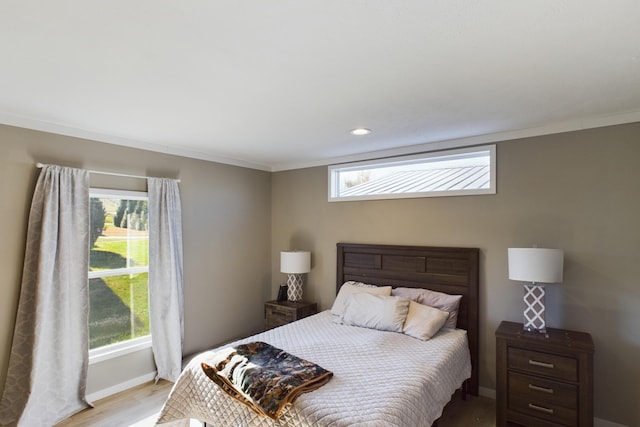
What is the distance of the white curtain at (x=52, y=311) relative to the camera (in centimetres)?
260

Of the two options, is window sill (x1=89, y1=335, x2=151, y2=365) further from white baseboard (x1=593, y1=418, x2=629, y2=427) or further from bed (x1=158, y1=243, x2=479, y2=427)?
white baseboard (x1=593, y1=418, x2=629, y2=427)

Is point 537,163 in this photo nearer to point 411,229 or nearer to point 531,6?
point 411,229

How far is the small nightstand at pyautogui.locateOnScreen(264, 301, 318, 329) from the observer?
12.9 ft

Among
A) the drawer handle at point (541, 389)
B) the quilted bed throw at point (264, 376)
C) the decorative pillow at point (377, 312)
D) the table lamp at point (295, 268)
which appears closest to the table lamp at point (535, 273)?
the drawer handle at point (541, 389)

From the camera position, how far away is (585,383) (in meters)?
2.32

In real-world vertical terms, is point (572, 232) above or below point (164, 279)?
above

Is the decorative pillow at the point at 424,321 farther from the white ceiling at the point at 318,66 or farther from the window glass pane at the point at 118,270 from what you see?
the window glass pane at the point at 118,270

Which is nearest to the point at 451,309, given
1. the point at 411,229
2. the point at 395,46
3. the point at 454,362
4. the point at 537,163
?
the point at 454,362

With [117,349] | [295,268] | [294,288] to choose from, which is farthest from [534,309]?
[117,349]

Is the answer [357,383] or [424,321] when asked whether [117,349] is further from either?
[424,321]

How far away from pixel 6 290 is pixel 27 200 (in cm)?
70

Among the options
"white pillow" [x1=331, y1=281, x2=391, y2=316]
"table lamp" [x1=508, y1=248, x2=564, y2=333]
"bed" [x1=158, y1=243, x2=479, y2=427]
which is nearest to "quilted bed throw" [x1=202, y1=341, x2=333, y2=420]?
"bed" [x1=158, y1=243, x2=479, y2=427]

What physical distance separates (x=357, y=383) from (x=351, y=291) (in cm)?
159

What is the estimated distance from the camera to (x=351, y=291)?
363cm
